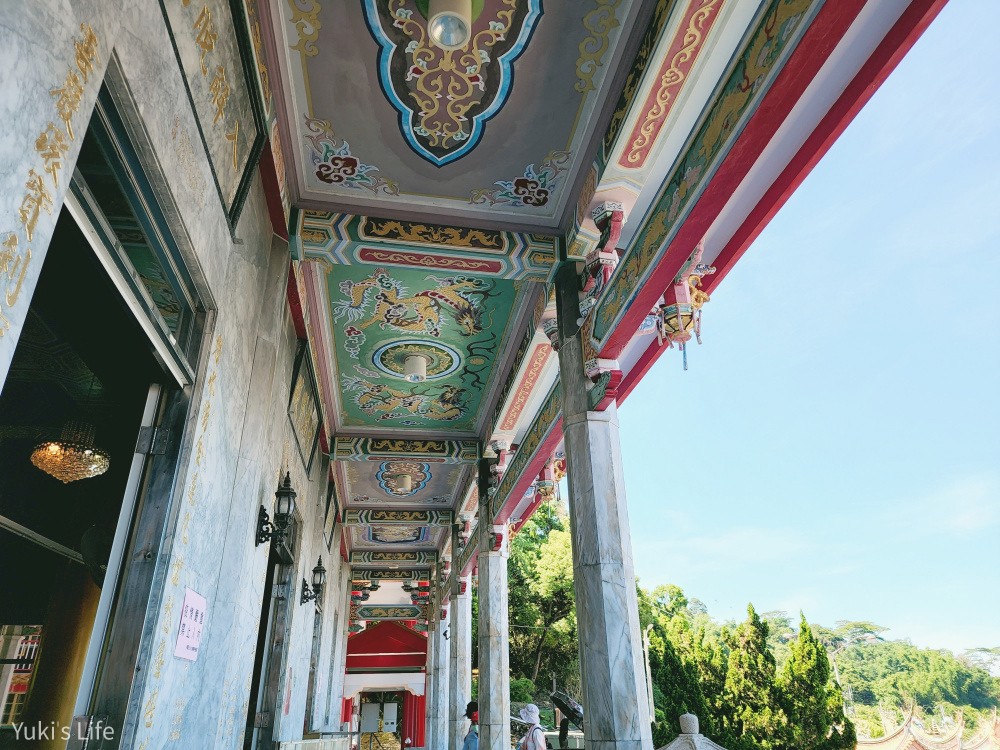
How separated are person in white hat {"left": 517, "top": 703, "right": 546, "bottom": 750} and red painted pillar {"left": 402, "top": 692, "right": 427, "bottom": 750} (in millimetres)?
17732

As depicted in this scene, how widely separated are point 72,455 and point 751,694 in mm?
10455

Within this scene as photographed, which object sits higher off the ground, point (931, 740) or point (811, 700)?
point (811, 700)

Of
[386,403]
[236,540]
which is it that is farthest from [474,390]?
[236,540]

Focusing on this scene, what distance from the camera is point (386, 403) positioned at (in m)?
8.08

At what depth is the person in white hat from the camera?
5789 mm

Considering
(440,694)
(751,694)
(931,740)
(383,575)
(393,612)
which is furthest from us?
(393,612)

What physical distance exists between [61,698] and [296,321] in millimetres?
3175

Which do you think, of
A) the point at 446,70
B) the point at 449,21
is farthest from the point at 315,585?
the point at 449,21

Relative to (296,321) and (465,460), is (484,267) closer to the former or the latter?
(296,321)

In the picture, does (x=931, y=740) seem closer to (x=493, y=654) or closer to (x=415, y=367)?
(x=493, y=654)

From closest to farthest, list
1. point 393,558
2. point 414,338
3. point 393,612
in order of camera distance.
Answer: point 414,338, point 393,558, point 393,612

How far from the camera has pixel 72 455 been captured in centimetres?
418

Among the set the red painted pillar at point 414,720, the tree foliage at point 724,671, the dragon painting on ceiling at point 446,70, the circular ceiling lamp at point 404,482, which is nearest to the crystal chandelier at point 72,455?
the dragon painting on ceiling at point 446,70

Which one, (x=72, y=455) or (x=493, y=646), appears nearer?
(x=72, y=455)
